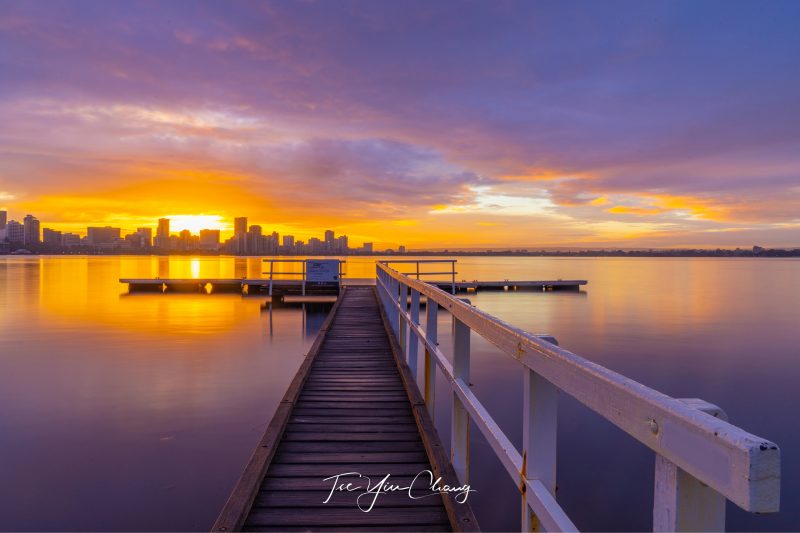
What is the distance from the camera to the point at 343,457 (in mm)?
3807

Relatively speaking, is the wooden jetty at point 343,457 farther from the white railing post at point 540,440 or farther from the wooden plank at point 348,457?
the white railing post at point 540,440

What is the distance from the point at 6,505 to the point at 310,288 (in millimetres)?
20865

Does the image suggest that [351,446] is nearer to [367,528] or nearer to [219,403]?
[367,528]

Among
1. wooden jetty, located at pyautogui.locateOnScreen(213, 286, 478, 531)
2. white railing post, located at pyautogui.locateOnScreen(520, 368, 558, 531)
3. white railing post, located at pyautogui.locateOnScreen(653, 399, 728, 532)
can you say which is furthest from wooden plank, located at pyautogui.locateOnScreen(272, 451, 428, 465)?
white railing post, located at pyautogui.locateOnScreen(653, 399, 728, 532)

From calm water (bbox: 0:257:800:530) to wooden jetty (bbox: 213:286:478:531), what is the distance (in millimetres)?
2209

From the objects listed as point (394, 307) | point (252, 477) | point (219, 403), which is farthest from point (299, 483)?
point (219, 403)

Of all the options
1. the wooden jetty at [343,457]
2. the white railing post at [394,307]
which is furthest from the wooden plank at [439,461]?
the white railing post at [394,307]

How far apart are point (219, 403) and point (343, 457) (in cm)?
705

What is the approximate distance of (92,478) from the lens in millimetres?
6695

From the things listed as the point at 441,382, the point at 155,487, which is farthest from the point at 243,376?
the point at 155,487

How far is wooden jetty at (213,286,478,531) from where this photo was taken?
116 inches

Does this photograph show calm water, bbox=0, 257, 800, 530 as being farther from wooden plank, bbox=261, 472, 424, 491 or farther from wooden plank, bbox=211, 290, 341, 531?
wooden plank, bbox=261, 472, 424, 491

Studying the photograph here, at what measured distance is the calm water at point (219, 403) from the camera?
6.30 meters

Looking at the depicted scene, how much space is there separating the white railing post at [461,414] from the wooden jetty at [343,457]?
0.31 feet
